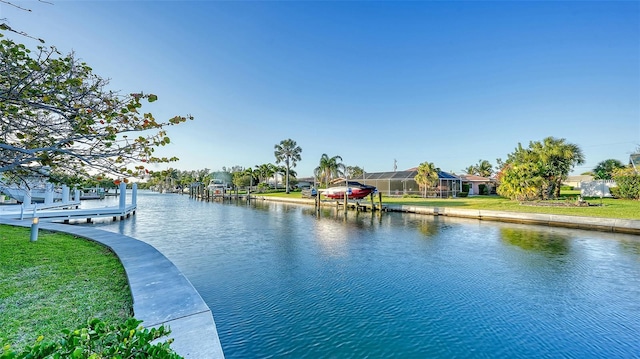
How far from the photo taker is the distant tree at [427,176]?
32000mm

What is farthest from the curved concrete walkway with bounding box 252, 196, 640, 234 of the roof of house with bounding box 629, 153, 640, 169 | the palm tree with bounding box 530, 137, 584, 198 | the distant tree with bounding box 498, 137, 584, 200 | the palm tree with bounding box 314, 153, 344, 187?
the palm tree with bounding box 314, 153, 344, 187

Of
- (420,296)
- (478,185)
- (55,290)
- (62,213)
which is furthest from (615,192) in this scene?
(62,213)

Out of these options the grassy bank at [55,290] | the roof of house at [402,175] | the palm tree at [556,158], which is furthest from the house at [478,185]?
the grassy bank at [55,290]

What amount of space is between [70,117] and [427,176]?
107ft

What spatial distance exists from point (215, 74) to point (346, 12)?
355 inches

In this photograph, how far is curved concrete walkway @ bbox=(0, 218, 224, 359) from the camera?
3.19 m

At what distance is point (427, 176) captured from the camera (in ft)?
106

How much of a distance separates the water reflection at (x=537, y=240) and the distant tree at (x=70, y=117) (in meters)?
12.4

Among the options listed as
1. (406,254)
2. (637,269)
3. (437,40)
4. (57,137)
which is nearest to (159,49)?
(57,137)

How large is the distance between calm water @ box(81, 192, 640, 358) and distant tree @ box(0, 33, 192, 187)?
3.03 m

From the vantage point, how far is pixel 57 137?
3889 mm

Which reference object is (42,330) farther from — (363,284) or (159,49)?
(159,49)

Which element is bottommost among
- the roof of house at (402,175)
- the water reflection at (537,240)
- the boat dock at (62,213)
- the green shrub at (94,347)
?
the water reflection at (537,240)

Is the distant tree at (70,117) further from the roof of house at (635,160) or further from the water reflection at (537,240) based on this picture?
the roof of house at (635,160)
